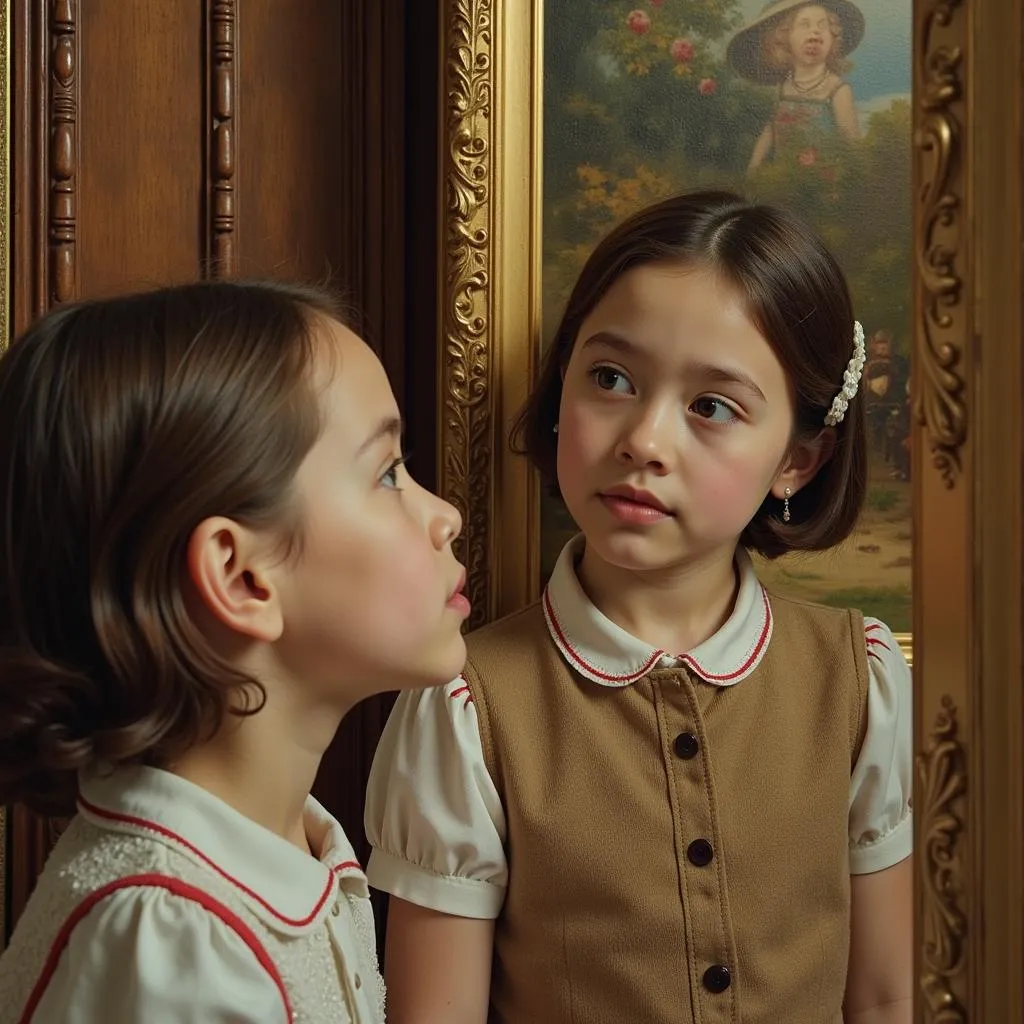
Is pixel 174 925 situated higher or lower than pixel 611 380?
lower

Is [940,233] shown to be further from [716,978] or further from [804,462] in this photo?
[716,978]

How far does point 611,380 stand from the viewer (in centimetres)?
125

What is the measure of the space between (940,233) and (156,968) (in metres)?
0.59

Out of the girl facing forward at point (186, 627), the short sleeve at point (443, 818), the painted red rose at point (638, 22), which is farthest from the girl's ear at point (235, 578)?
the painted red rose at point (638, 22)

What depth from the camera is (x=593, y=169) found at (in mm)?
1361


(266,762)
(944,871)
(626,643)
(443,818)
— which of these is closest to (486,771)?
(443,818)

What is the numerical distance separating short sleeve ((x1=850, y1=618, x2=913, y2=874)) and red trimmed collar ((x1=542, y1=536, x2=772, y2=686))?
0.11 m

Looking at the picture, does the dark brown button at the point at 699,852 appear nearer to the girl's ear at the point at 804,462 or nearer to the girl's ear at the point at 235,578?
the girl's ear at the point at 804,462

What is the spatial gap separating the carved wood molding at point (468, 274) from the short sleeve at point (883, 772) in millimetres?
372

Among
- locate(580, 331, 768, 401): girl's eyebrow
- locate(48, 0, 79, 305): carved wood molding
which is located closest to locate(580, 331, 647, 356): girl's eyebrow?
locate(580, 331, 768, 401): girl's eyebrow

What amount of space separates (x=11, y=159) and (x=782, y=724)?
34.0 inches

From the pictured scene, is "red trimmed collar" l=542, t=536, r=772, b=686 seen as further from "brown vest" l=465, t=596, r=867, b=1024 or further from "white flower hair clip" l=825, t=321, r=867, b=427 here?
"white flower hair clip" l=825, t=321, r=867, b=427

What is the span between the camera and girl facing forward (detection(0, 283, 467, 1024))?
86 centimetres

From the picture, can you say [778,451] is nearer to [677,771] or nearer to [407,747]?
[677,771]
